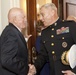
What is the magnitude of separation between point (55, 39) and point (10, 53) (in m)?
0.54

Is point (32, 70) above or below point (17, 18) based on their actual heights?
below

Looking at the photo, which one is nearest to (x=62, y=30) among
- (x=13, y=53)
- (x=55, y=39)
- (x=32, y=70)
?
(x=55, y=39)

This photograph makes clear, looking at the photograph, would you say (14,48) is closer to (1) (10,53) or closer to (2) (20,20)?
(1) (10,53)

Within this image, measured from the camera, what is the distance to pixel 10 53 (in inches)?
72.5

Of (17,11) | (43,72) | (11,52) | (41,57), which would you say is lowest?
(43,72)

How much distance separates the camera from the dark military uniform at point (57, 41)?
7.12 feet

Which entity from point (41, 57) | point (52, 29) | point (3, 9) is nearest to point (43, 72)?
point (41, 57)

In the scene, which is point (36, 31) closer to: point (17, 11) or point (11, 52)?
point (17, 11)

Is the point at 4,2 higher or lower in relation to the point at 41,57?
higher

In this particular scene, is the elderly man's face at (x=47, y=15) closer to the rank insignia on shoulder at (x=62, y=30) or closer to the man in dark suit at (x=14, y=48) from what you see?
the rank insignia on shoulder at (x=62, y=30)

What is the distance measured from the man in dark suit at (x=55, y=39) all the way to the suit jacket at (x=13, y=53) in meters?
0.30

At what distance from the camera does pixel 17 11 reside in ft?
6.71

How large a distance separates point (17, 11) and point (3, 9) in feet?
2.49

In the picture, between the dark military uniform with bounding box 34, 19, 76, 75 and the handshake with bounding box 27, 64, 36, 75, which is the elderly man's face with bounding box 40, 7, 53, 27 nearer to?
the dark military uniform with bounding box 34, 19, 76, 75
